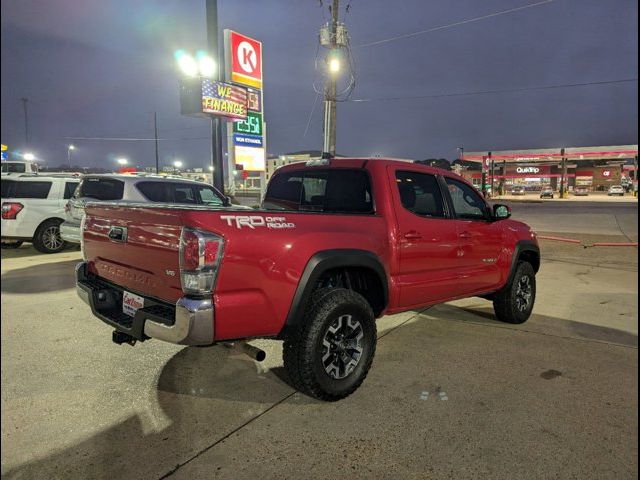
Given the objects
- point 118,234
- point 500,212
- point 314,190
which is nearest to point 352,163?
point 314,190

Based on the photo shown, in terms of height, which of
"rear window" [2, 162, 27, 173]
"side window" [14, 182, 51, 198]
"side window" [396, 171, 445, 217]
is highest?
"rear window" [2, 162, 27, 173]

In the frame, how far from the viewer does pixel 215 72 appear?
468 inches

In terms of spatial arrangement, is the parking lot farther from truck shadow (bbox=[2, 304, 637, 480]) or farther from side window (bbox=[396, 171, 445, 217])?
side window (bbox=[396, 171, 445, 217])

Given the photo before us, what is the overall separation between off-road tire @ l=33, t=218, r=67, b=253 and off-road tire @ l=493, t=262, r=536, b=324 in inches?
349

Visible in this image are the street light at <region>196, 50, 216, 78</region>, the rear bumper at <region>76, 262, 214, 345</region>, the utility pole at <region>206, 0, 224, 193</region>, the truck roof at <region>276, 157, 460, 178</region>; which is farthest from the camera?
the street light at <region>196, 50, 216, 78</region>

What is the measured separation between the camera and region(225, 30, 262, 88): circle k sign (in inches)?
611

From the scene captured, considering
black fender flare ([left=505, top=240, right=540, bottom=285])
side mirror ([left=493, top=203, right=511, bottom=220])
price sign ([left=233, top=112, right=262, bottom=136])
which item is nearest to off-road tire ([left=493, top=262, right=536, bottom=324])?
black fender flare ([left=505, top=240, right=540, bottom=285])

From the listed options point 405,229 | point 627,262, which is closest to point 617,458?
point 405,229

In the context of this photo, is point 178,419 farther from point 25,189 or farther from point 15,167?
point 15,167

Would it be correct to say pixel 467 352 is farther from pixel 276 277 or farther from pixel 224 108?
pixel 224 108

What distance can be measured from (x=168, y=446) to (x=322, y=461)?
914mm

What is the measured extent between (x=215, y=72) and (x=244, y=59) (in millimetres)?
4525

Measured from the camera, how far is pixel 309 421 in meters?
2.96

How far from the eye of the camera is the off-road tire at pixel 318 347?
306 centimetres
